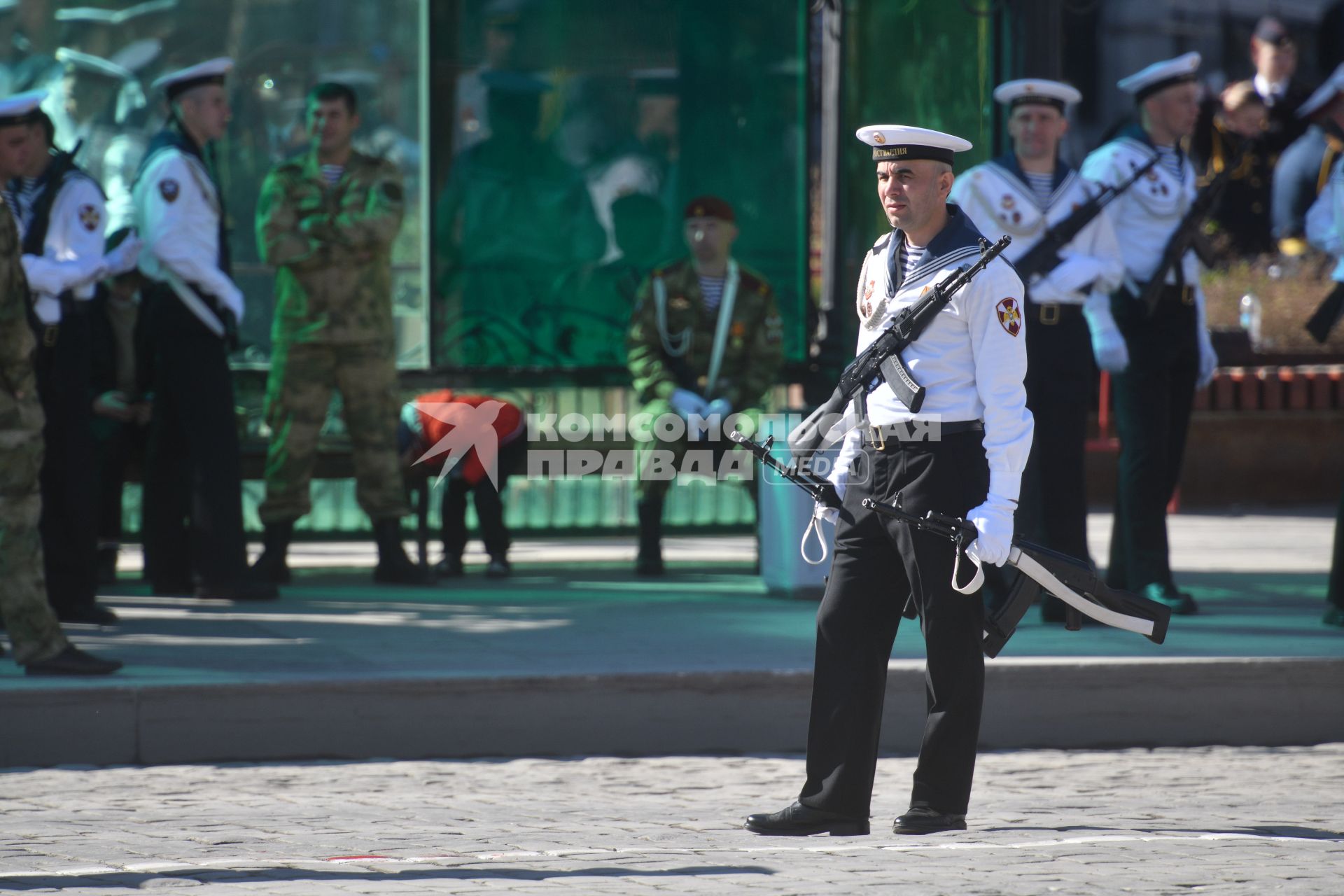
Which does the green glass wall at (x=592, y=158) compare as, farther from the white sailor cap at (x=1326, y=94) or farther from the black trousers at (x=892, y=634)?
the black trousers at (x=892, y=634)

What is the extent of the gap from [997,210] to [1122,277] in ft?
1.91

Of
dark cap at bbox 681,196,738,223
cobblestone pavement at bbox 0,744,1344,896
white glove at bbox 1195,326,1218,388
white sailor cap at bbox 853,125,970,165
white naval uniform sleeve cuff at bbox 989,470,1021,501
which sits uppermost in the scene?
dark cap at bbox 681,196,738,223

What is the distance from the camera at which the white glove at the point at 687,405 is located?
962 centimetres

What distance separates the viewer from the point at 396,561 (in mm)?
9539

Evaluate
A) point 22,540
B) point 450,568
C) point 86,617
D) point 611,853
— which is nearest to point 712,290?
point 450,568

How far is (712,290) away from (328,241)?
1906 mm

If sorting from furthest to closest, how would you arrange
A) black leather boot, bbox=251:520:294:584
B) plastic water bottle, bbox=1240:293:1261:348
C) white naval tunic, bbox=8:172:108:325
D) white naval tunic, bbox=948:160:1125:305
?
plastic water bottle, bbox=1240:293:1261:348 → black leather boot, bbox=251:520:294:584 → white naval tunic, bbox=948:160:1125:305 → white naval tunic, bbox=8:172:108:325

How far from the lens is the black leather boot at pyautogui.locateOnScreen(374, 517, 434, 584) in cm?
950

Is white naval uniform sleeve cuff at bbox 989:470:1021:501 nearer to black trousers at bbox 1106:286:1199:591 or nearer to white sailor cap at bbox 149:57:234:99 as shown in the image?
black trousers at bbox 1106:286:1199:591

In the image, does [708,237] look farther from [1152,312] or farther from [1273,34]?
[1273,34]

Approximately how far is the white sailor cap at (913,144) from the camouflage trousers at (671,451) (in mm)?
4299

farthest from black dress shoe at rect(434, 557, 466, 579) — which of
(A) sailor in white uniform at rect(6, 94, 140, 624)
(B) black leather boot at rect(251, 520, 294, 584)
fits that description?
(A) sailor in white uniform at rect(6, 94, 140, 624)

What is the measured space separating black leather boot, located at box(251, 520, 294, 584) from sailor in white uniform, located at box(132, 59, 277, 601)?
456 millimetres

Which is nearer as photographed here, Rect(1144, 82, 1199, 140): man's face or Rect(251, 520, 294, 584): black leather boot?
Rect(1144, 82, 1199, 140): man's face
